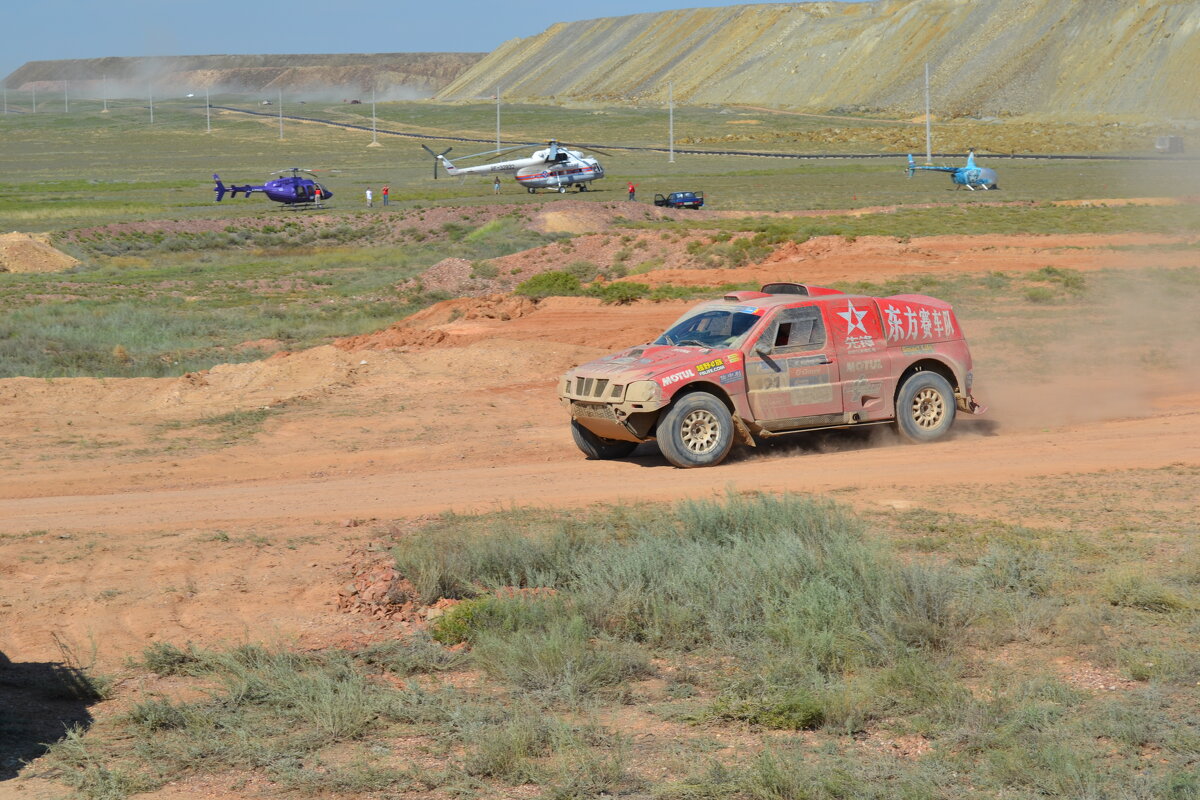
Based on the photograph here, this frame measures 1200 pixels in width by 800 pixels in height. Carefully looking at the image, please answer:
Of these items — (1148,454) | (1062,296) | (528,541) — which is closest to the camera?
(528,541)

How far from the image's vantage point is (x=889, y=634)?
26.1ft

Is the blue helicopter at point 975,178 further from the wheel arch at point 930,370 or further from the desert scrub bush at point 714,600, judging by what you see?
the desert scrub bush at point 714,600

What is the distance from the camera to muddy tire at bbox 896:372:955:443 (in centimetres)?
1444

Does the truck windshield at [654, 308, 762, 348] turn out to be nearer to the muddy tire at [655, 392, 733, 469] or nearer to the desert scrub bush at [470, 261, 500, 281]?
the muddy tire at [655, 392, 733, 469]

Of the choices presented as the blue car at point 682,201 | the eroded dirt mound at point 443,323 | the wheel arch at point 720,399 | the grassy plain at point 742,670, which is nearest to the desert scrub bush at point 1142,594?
the grassy plain at point 742,670

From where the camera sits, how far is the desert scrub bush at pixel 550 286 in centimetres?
3187

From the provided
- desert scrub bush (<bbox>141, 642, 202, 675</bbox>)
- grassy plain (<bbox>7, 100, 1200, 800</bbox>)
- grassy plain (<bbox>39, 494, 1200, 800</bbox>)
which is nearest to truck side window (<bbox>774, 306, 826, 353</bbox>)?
grassy plain (<bbox>7, 100, 1200, 800</bbox>)

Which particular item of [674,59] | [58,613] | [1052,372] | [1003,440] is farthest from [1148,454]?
[674,59]

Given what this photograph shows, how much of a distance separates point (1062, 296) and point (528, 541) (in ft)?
68.2

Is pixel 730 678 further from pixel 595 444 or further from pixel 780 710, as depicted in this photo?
pixel 595 444

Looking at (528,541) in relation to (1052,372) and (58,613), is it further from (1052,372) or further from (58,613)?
(1052,372)

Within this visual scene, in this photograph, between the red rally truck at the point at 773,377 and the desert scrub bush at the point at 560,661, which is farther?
the red rally truck at the point at 773,377

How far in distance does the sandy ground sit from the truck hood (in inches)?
42.5

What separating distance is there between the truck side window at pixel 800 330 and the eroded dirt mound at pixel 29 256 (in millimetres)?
35712
